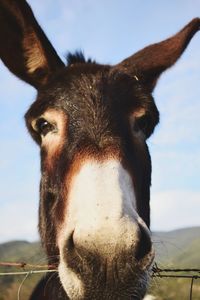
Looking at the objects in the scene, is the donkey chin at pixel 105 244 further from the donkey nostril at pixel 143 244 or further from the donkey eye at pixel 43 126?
the donkey eye at pixel 43 126

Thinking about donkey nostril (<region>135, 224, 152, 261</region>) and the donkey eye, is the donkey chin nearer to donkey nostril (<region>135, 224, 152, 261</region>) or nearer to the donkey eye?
donkey nostril (<region>135, 224, 152, 261</region>)

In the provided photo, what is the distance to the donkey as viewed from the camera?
306 cm

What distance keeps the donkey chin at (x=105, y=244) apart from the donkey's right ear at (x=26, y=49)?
75.9 inches

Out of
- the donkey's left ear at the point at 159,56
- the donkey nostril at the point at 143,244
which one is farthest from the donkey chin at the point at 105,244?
the donkey's left ear at the point at 159,56

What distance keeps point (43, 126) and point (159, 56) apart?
1805mm

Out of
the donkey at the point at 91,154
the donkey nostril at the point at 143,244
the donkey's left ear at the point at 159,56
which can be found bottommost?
the donkey nostril at the point at 143,244

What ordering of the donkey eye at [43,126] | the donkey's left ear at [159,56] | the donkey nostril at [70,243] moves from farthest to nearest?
the donkey's left ear at [159,56], the donkey eye at [43,126], the donkey nostril at [70,243]

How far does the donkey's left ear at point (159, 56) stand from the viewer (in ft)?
17.1

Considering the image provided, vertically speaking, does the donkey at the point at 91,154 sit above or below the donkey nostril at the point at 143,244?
above

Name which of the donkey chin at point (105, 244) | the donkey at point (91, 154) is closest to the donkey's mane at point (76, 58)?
the donkey at point (91, 154)

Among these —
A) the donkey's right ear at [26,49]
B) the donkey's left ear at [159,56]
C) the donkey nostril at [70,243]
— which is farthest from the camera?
the donkey's left ear at [159,56]

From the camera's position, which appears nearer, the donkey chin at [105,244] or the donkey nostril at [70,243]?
the donkey chin at [105,244]

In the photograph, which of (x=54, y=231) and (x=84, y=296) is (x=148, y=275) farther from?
(x=54, y=231)

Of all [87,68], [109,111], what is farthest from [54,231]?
[87,68]
